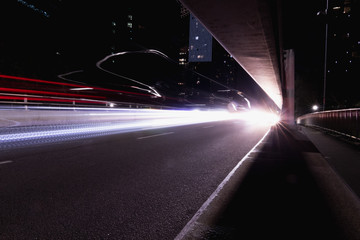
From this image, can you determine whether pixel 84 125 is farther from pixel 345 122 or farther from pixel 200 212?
pixel 345 122

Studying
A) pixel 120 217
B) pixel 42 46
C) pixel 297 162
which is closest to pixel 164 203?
pixel 120 217

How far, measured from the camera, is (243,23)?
9375mm

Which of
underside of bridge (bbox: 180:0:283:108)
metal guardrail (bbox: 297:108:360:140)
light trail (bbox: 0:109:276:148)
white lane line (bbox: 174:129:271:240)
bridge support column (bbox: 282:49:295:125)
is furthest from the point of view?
bridge support column (bbox: 282:49:295:125)

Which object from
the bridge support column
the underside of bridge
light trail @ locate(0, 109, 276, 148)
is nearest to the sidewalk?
the underside of bridge

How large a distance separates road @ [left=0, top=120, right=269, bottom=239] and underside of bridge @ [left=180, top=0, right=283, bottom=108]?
5078 mm

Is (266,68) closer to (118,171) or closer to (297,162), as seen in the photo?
(297,162)

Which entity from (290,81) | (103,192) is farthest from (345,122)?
(290,81)

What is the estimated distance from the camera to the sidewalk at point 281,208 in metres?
2.57

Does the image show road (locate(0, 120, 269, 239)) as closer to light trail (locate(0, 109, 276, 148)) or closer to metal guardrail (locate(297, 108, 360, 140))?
light trail (locate(0, 109, 276, 148))

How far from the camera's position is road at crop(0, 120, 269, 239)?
260 centimetres

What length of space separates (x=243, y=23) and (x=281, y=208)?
26.5 feet

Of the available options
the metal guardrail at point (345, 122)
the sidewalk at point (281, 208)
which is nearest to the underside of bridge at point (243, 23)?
the metal guardrail at point (345, 122)

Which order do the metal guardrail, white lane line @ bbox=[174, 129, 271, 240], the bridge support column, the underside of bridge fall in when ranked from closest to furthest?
white lane line @ bbox=[174, 129, 271, 240], the underside of bridge, the metal guardrail, the bridge support column

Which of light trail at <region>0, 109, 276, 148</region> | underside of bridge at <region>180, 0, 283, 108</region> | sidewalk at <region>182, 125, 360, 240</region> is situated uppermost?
underside of bridge at <region>180, 0, 283, 108</region>
